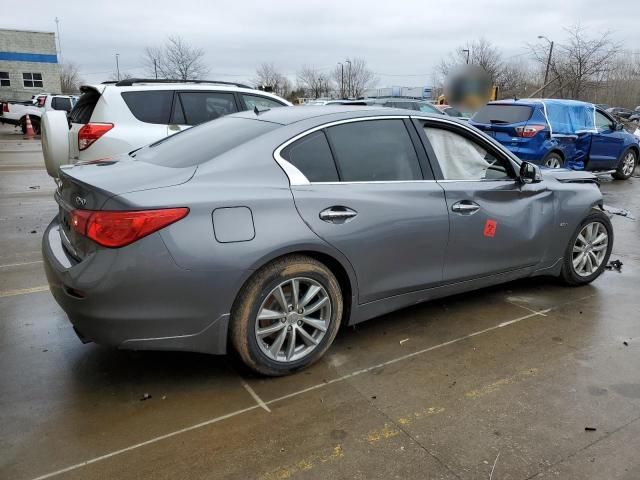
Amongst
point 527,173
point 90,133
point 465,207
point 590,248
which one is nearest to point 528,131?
point 590,248

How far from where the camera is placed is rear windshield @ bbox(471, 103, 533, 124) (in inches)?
411

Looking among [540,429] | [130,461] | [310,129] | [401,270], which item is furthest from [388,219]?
[130,461]

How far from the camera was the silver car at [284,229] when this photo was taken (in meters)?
2.72

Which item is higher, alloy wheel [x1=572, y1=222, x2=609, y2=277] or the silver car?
the silver car

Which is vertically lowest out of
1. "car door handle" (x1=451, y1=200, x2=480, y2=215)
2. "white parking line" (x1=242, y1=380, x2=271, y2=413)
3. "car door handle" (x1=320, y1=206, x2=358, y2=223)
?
"white parking line" (x1=242, y1=380, x2=271, y2=413)

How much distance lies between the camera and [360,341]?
376cm

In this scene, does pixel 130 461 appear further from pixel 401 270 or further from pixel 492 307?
pixel 492 307

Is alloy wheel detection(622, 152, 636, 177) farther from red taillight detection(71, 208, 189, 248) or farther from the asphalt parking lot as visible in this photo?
red taillight detection(71, 208, 189, 248)

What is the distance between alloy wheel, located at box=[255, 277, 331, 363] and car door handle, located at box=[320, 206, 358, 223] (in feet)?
1.26

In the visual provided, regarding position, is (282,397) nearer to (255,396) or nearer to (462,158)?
(255,396)

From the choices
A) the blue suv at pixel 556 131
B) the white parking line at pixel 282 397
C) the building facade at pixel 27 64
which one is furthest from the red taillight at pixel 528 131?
the building facade at pixel 27 64

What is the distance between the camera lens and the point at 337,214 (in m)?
3.21

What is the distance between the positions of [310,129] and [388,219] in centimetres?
76

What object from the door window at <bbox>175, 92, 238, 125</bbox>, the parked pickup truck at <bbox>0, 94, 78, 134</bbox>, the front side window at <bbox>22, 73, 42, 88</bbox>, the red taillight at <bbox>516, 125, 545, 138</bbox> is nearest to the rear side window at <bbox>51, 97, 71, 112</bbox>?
the parked pickup truck at <bbox>0, 94, 78, 134</bbox>
